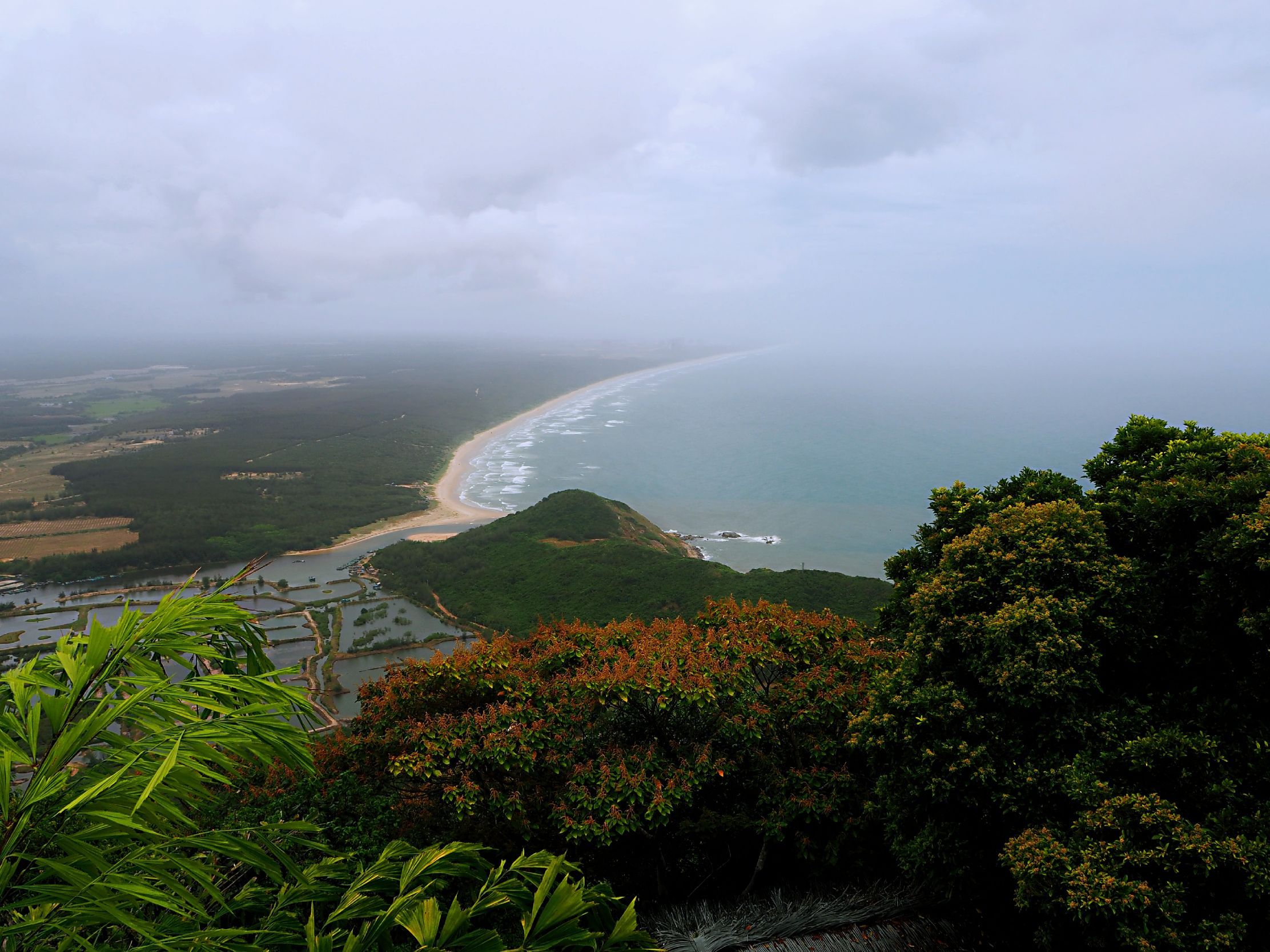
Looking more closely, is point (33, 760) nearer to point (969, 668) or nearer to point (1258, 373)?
point (969, 668)

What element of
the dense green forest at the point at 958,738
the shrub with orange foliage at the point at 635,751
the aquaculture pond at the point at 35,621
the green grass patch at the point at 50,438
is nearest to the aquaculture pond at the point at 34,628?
the aquaculture pond at the point at 35,621

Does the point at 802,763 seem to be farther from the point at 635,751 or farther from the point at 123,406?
the point at 123,406

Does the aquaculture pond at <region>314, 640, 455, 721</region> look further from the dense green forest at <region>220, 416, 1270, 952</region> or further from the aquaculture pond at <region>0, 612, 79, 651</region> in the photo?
the dense green forest at <region>220, 416, 1270, 952</region>

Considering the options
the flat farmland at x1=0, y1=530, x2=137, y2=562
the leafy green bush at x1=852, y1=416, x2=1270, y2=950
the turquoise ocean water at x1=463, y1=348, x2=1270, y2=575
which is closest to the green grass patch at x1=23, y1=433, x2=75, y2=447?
the flat farmland at x1=0, y1=530, x2=137, y2=562

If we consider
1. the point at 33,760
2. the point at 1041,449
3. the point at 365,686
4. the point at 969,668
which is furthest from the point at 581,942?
the point at 1041,449

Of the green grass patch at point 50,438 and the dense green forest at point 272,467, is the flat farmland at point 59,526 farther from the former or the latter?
the green grass patch at point 50,438

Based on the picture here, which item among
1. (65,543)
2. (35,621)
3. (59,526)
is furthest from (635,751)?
(59,526)
